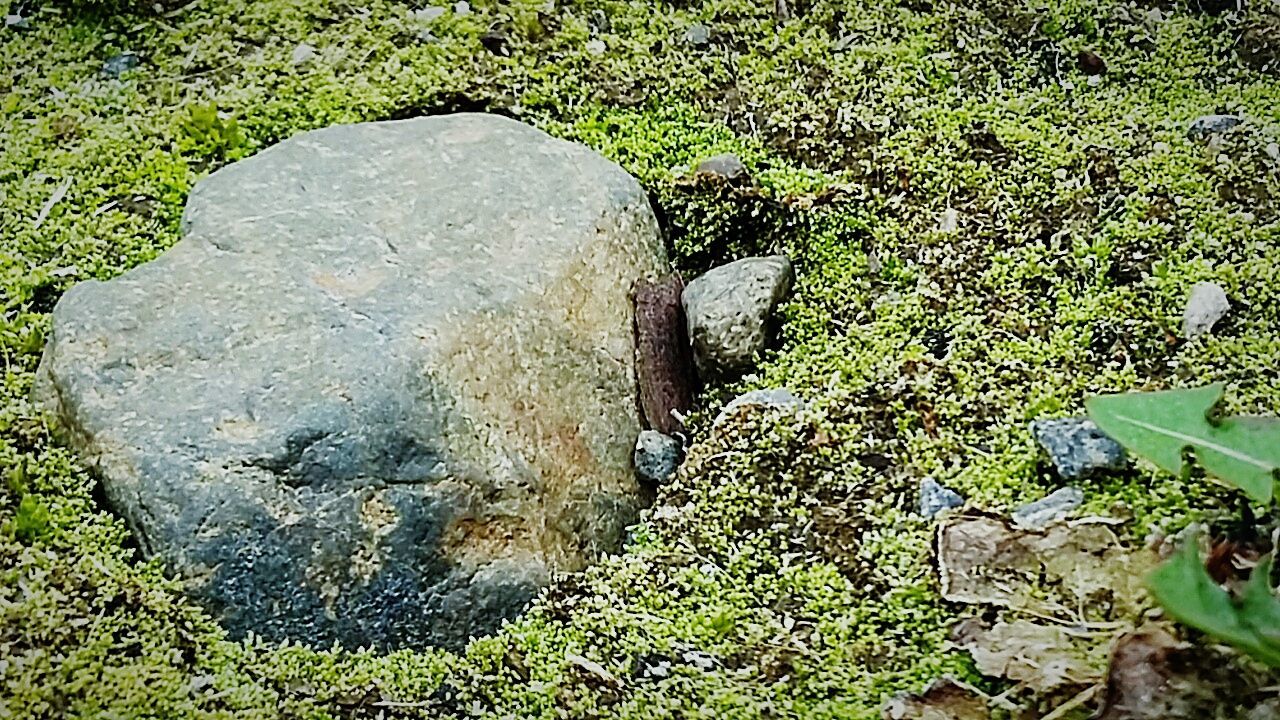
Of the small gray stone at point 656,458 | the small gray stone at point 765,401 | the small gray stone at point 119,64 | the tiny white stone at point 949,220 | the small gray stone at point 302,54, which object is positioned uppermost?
the tiny white stone at point 949,220

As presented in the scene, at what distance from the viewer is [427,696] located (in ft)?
4.85

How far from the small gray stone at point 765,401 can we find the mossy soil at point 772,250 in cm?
3

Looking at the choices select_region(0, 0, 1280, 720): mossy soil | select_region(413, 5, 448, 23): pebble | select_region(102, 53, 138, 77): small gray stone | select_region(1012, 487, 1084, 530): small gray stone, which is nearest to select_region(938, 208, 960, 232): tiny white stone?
select_region(0, 0, 1280, 720): mossy soil

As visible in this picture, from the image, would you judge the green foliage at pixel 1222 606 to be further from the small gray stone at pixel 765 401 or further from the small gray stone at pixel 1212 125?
the small gray stone at pixel 1212 125

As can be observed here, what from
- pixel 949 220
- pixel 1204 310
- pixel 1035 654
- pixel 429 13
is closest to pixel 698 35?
pixel 429 13

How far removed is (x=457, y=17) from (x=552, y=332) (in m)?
1.07

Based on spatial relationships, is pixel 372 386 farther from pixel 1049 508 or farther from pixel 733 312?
pixel 1049 508

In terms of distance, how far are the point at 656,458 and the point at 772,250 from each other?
0.52m

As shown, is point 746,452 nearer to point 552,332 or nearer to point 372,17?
point 552,332

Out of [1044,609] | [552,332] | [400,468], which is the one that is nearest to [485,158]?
[552,332]

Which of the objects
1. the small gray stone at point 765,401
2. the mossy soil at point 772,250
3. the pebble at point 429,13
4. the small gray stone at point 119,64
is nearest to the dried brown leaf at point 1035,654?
the mossy soil at point 772,250

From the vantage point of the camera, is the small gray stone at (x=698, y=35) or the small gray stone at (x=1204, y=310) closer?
the small gray stone at (x=1204, y=310)

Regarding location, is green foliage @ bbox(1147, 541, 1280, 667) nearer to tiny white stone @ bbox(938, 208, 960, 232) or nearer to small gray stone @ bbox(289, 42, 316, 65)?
tiny white stone @ bbox(938, 208, 960, 232)

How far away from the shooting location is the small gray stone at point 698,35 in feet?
8.19
